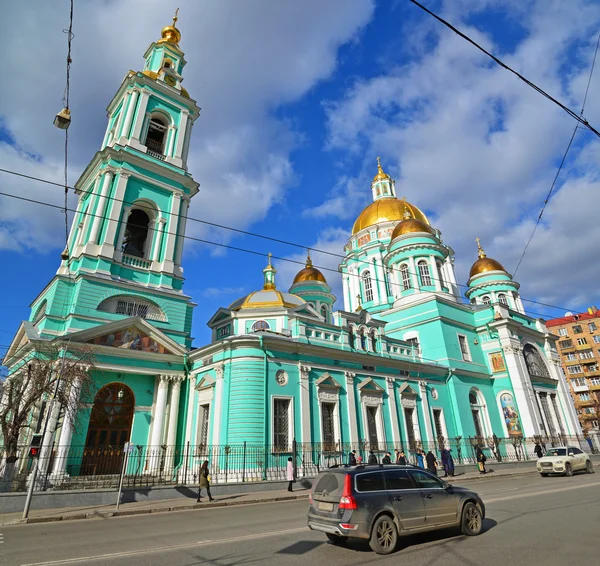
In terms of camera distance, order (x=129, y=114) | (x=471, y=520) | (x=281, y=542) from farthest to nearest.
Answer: (x=129, y=114)
(x=471, y=520)
(x=281, y=542)

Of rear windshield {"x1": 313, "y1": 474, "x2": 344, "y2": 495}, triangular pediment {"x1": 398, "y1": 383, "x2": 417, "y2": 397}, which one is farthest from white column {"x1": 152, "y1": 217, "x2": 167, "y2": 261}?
rear windshield {"x1": 313, "y1": 474, "x2": 344, "y2": 495}

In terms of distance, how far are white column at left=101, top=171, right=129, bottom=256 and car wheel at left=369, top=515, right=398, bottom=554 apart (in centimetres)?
2186

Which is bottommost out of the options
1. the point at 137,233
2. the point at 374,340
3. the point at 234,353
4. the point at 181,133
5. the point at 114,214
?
the point at 234,353

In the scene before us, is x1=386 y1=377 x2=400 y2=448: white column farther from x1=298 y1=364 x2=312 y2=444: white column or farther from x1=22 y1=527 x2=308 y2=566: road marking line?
x1=22 y1=527 x2=308 y2=566: road marking line

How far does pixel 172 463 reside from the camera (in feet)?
67.8

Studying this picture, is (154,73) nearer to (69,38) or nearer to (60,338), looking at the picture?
(60,338)

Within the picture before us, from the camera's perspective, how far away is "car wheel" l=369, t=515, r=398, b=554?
629 cm

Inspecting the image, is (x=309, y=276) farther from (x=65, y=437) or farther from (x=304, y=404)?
(x=65, y=437)

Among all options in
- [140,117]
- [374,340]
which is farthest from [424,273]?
[140,117]

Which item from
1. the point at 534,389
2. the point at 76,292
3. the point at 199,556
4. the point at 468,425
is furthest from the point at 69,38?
the point at 534,389

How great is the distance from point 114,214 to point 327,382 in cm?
1652

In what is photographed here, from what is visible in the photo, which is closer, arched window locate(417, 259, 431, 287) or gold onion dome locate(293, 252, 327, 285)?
arched window locate(417, 259, 431, 287)

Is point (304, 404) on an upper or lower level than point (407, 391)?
lower

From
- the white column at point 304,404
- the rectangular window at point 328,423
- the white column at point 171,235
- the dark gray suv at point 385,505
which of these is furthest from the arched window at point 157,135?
the dark gray suv at point 385,505
